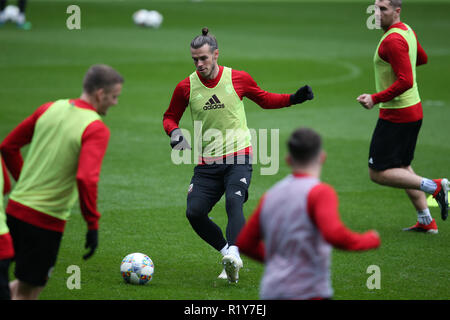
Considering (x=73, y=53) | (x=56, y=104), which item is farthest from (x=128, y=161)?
(x=73, y=53)

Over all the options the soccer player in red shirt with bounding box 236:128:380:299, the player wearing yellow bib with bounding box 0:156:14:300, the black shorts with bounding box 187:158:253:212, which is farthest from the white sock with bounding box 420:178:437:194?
the player wearing yellow bib with bounding box 0:156:14:300

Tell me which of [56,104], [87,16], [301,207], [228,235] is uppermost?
[87,16]

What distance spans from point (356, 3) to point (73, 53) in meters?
29.8

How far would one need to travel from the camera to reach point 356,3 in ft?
175

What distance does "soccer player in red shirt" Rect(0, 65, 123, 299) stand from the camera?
17.7ft

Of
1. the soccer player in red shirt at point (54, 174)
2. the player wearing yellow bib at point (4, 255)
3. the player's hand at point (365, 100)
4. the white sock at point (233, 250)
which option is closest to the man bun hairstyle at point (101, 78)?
the soccer player in red shirt at point (54, 174)

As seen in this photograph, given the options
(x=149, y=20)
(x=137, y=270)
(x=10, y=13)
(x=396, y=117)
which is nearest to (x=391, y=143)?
(x=396, y=117)

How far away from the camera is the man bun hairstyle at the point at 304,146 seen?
4.52m

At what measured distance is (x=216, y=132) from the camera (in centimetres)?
766

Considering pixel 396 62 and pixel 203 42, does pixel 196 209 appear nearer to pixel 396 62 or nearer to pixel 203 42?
pixel 203 42

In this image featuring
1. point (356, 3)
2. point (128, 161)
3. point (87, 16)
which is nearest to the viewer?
point (128, 161)

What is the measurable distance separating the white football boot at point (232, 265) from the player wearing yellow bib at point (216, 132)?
0.57ft

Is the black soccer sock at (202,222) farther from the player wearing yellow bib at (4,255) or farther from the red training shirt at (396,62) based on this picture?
the player wearing yellow bib at (4,255)

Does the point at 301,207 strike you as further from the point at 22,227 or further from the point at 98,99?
the point at 22,227
